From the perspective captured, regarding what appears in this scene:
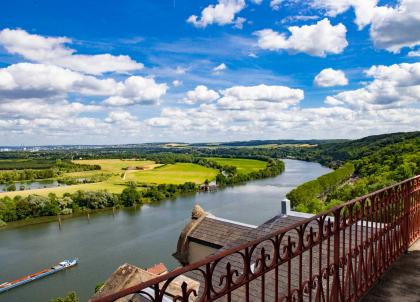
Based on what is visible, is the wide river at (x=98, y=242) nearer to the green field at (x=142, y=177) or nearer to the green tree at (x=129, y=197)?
the green tree at (x=129, y=197)

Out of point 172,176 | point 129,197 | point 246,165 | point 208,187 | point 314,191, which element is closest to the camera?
point 314,191

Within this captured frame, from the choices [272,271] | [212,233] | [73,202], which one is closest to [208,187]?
[73,202]

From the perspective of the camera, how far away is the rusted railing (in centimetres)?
196

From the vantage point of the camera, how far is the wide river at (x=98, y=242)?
2581cm

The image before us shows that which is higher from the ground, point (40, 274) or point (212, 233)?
point (212, 233)

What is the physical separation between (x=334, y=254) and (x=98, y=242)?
35175 millimetres

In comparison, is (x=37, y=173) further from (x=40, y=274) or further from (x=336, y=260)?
(x=336, y=260)

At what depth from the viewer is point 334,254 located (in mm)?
3191

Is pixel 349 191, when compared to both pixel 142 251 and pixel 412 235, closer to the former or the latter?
pixel 142 251

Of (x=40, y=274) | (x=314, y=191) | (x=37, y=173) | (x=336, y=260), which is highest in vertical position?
(x=336, y=260)

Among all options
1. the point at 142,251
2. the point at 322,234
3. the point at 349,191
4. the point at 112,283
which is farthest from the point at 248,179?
the point at 322,234

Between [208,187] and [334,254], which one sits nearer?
[334,254]

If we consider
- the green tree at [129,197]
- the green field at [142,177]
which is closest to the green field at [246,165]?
the green field at [142,177]

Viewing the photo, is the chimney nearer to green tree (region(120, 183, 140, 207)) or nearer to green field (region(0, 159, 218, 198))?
green tree (region(120, 183, 140, 207))
